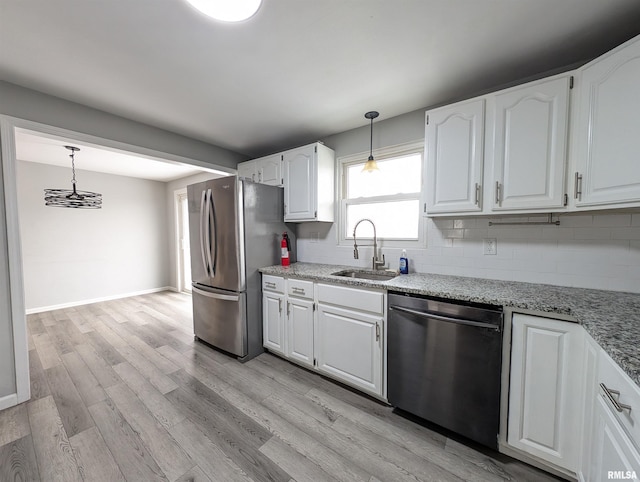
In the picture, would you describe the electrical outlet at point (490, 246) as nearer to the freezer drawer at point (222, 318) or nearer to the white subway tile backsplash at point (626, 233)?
the white subway tile backsplash at point (626, 233)

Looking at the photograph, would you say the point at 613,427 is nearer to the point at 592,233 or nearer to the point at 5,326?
the point at 592,233

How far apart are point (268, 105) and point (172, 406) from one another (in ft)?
8.51

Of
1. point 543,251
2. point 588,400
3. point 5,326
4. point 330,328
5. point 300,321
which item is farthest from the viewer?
point 300,321

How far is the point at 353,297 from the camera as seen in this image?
194 cm

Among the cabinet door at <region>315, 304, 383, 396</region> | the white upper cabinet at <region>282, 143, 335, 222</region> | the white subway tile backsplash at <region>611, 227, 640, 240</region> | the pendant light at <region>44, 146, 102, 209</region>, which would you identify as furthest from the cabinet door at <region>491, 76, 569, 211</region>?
the pendant light at <region>44, 146, 102, 209</region>

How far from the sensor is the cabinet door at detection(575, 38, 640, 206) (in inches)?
47.4

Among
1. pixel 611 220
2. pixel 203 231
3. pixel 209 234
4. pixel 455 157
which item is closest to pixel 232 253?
pixel 209 234

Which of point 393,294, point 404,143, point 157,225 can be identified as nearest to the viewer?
point 393,294

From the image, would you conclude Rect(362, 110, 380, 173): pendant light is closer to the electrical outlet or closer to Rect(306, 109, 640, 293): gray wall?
Rect(306, 109, 640, 293): gray wall

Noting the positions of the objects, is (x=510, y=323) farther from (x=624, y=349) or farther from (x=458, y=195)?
(x=458, y=195)

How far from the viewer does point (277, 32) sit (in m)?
1.39

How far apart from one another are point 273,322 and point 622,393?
2323 millimetres

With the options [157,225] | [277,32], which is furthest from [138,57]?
[157,225]

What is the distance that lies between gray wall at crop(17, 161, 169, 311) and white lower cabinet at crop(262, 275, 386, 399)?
13.6ft
